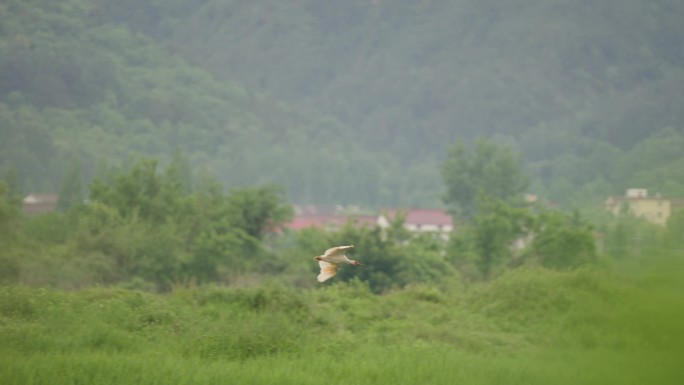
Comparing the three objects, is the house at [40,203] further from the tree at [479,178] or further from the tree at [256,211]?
the tree at [479,178]

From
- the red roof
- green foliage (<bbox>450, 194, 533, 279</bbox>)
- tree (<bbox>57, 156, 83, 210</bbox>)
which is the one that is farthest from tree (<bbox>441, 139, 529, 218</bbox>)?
green foliage (<bbox>450, 194, 533, 279</bbox>)

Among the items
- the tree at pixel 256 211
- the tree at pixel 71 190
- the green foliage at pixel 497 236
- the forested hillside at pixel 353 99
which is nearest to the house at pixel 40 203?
the tree at pixel 71 190

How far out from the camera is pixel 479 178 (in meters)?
77.5

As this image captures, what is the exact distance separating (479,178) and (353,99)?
103 metres

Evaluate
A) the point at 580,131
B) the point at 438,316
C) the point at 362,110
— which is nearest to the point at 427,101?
the point at 362,110

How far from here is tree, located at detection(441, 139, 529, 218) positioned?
7612cm

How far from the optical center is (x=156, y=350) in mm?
12648

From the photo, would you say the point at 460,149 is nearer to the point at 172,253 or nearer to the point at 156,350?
the point at 172,253

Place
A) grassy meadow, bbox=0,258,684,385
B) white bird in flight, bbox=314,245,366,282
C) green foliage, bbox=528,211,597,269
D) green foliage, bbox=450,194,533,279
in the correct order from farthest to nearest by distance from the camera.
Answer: green foliage, bbox=450,194,533,279 < green foliage, bbox=528,211,597,269 < white bird in flight, bbox=314,245,366,282 < grassy meadow, bbox=0,258,684,385

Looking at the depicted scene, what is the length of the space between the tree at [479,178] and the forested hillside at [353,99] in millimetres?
3745

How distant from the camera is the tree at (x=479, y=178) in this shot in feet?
250

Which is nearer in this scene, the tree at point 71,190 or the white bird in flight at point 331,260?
the white bird in flight at point 331,260

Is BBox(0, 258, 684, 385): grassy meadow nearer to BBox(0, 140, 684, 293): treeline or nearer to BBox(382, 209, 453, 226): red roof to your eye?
BBox(0, 140, 684, 293): treeline

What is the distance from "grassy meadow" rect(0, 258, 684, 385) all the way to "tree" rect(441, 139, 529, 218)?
5568 centimetres
